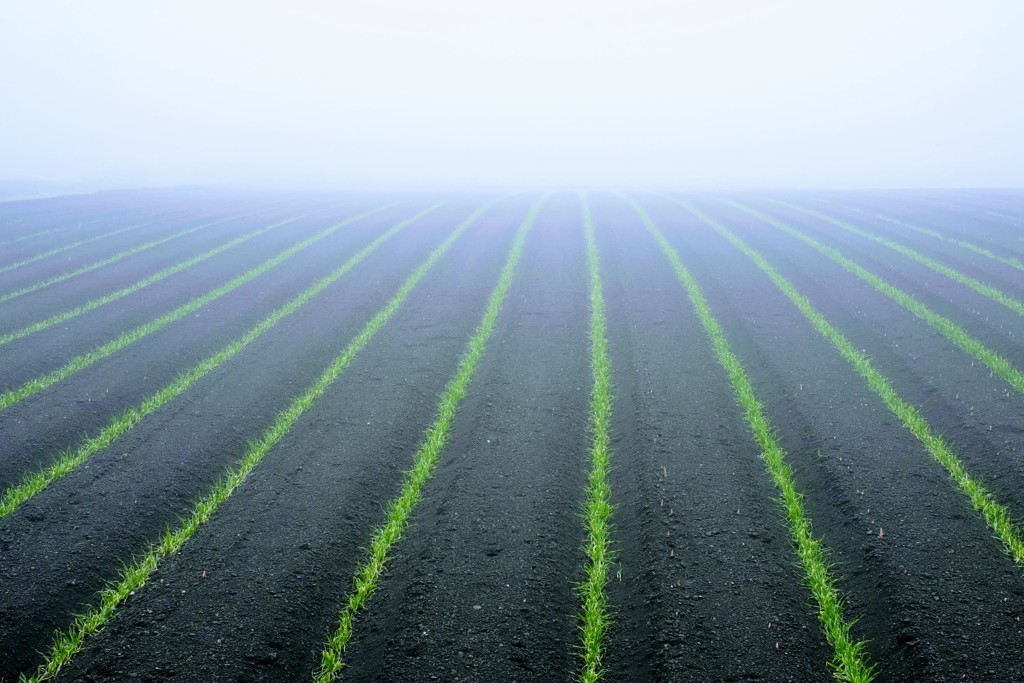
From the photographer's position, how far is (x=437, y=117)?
14212 cm

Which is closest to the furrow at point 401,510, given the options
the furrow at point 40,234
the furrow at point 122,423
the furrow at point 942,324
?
the furrow at point 122,423

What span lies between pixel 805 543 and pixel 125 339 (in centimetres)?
1186

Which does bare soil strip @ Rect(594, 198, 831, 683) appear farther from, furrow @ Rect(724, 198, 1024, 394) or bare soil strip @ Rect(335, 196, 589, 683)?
furrow @ Rect(724, 198, 1024, 394)

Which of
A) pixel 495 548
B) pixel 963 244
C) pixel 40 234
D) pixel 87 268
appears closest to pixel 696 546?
pixel 495 548

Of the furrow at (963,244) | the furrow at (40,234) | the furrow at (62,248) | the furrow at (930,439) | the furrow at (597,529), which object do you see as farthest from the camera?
the furrow at (40,234)

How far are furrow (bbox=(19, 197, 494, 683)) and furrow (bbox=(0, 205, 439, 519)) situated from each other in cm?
179

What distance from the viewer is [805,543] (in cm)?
594

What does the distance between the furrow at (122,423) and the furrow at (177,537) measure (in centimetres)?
179

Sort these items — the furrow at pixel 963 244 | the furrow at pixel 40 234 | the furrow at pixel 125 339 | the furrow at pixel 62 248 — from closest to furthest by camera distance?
1. the furrow at pixel 125 339
2. the furrow at pixel 963 244
3. the furrow at pixel 62 248
4. the furrow at pixel 40 234

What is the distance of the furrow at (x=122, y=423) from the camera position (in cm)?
693

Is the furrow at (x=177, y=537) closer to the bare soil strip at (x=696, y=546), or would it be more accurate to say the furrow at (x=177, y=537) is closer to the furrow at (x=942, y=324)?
the bare soil strip at (x=696, y=546)

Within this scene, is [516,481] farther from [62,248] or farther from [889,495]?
[62,248]

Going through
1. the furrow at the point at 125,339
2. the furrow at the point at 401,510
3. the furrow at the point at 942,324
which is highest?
the furrow at the point at 942,324

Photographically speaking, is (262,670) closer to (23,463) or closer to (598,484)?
(598,484)
